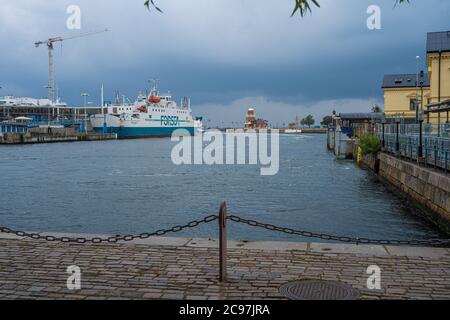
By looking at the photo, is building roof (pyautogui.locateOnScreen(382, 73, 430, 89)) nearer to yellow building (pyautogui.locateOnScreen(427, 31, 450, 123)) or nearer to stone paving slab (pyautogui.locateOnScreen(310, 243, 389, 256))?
yellow building (pyautogui.locateOnScreen(427, 31, 450, 123))

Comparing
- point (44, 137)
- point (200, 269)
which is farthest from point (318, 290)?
point (44, 137)

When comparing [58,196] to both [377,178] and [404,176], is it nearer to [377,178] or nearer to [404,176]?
[404,176]

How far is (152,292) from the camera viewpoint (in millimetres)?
6301

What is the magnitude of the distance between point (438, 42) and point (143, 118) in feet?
314

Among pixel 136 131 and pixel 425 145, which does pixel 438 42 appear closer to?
pixel 425 145

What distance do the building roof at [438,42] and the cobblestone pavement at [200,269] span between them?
132 feet

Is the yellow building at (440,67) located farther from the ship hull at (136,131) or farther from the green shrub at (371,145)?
the ship hull at (136,131)

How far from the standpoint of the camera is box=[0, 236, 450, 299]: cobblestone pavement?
628 cm

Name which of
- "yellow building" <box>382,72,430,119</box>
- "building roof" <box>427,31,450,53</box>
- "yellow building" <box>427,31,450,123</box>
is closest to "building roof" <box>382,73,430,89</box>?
"yellow building" <box>382,72,430,119</box>

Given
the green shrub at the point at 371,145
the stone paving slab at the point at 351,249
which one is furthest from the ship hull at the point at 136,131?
the stone paving slab at the point at 351,249

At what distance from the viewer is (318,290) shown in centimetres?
639

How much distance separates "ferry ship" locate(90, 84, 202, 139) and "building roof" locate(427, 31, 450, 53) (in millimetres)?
92679

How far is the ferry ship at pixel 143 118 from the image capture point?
130 metres
